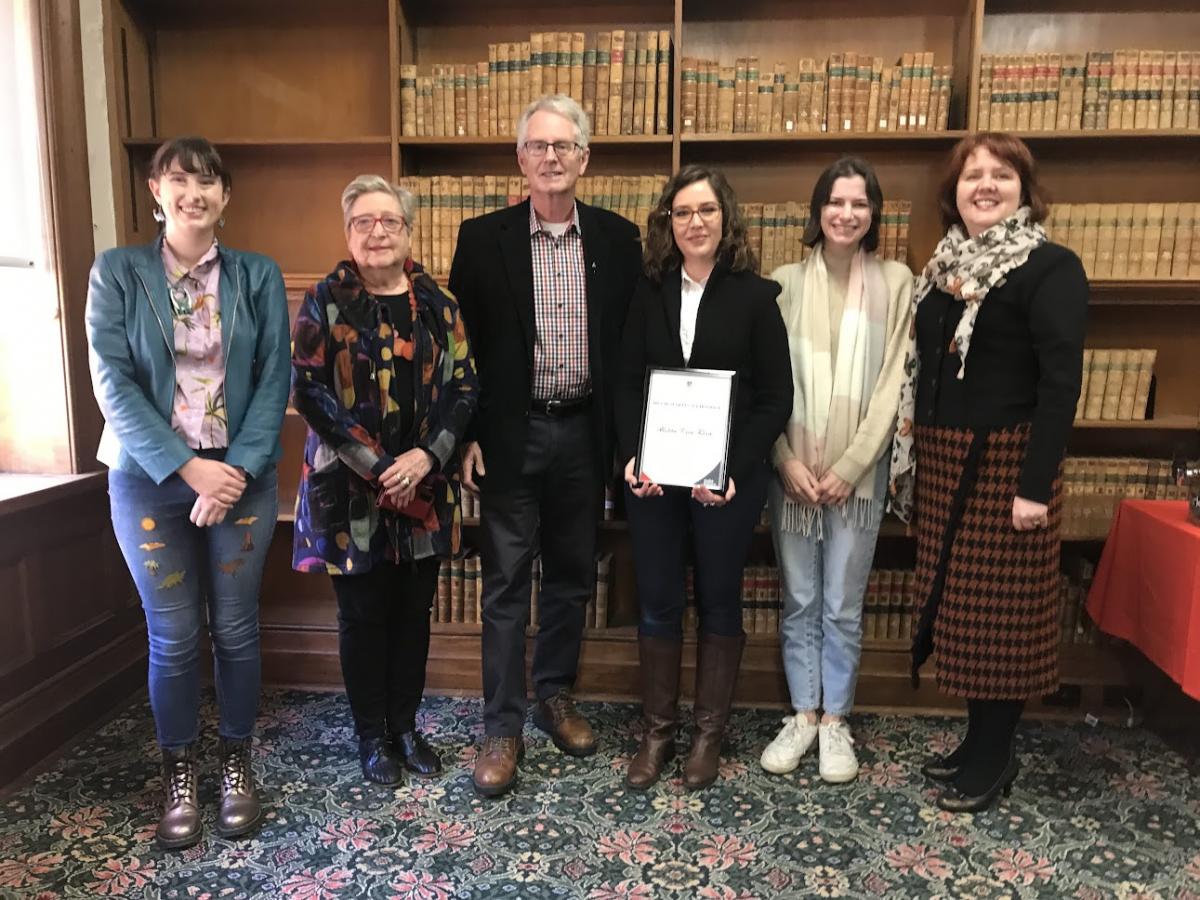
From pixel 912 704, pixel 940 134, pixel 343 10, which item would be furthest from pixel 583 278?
pixel 912 704

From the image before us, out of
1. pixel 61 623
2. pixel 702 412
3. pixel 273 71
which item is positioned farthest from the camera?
pixel 273 71

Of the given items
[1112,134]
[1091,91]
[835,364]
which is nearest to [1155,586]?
[835,364]

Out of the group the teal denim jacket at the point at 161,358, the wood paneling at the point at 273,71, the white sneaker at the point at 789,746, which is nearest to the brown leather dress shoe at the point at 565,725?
the white sneaker at the point at 789,746

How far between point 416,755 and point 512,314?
1.25 meters

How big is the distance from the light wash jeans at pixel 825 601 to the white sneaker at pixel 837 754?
0.05m

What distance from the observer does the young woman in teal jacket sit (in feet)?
6.22

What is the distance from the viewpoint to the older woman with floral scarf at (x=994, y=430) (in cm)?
193

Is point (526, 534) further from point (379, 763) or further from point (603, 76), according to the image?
point (603, 76)

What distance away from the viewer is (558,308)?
2.22m

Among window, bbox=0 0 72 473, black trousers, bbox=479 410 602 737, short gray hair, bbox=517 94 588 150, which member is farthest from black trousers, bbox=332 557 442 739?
window, bbox=0 0 72 473

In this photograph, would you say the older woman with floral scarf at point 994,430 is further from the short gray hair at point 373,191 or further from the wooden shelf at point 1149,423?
the short gray hair at point 373,191

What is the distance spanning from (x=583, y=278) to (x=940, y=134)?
1259 millimetres

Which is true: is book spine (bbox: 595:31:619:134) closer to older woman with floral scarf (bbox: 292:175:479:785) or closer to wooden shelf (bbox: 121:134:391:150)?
wooden shelf (bbox: 121:134:391:150)

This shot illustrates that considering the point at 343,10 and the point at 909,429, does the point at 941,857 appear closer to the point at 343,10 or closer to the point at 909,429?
the point at 909,429
